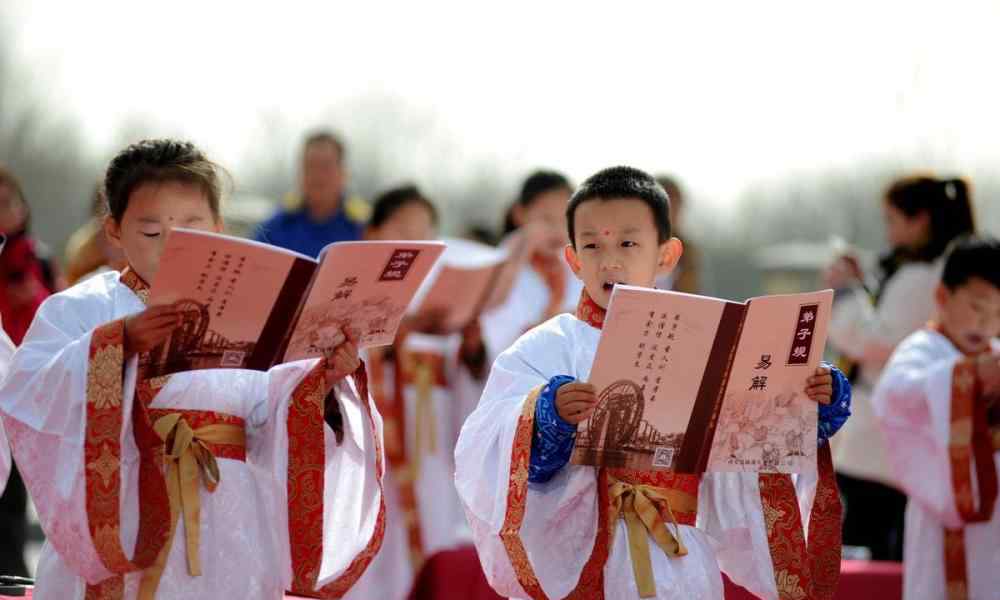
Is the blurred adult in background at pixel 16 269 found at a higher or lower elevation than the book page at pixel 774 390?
higher

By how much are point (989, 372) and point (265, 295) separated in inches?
110

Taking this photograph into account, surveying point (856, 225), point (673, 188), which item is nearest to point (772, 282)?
point (856, 225)

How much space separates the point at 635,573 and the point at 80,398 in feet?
4.50

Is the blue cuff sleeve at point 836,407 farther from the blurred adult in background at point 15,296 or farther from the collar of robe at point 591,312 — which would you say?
the blurred adult in background at point 15,296

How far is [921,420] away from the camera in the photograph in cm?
572

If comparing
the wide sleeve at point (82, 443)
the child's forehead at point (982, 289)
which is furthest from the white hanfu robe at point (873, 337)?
the wide sleeve at point (82, 443)

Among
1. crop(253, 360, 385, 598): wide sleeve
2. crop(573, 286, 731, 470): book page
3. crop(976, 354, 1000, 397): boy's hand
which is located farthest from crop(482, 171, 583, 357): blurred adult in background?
crop(573, 286, 731, 470): book page

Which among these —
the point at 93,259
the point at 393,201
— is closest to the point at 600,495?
the point at 93,259

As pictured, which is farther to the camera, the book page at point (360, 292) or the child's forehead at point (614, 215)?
the child's forehead at point (614, 215)

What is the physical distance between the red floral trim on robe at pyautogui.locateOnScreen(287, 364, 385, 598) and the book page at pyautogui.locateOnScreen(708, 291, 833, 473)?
990mm

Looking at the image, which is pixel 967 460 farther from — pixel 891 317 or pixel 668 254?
pixel 668 254

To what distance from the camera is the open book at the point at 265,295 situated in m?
3.54

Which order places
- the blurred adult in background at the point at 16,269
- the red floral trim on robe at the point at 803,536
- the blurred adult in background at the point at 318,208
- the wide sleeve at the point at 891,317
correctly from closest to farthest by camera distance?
the red floral trim on robe at the point at 803,536 < the blurred adult in background at the point at 16,269 < the wide sleeve at the point at 891,317 < the blurred adult in background at the point at 318,208

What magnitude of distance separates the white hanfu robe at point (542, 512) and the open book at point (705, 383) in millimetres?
163
